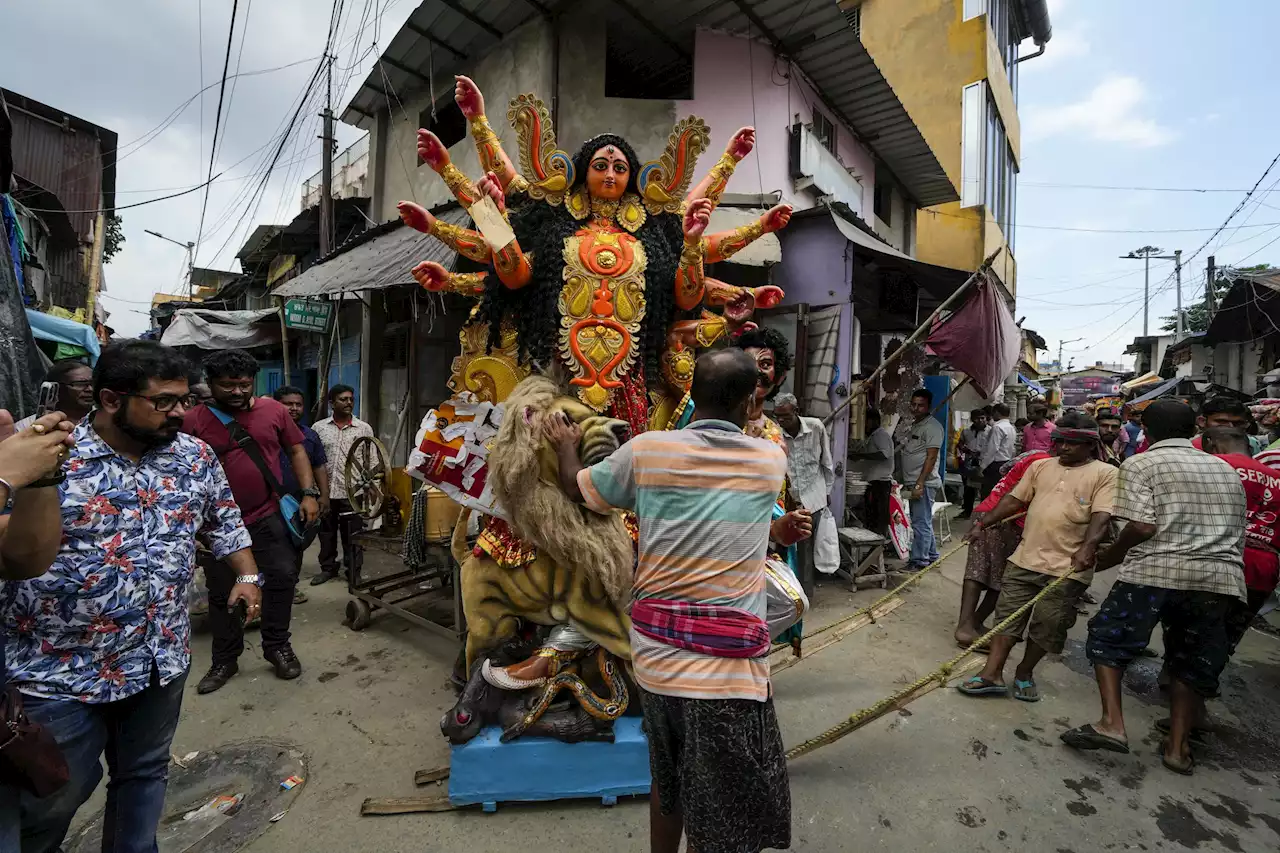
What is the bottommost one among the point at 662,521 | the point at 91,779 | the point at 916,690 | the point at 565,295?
the point at 916,690

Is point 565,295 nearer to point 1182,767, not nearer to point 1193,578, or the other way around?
point 1193,578

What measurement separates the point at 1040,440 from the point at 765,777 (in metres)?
7.78

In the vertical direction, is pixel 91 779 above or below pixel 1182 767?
above

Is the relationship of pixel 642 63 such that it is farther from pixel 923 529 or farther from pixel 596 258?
pixel 923 529

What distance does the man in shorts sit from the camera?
309 cm

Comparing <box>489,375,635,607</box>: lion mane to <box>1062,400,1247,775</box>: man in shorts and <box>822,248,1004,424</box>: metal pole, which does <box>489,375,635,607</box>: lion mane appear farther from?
<box>822,248,1004,424</box>: metal pole

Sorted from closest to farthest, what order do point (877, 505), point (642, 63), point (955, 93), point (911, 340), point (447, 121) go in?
point (911, 340), point (877, 505), point (642, 63), point (447, 121), point (955, 93)

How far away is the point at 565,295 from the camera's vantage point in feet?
10.0

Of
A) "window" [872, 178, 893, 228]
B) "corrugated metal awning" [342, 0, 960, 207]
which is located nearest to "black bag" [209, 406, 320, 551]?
"corrugated metal awning" [342, 0, 960, 207]

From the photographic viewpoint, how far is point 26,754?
4.93 ft

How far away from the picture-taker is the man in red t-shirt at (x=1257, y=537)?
11.6 feet

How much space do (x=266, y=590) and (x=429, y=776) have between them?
1.92 metres

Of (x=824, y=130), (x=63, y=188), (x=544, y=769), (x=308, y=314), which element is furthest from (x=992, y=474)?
(x=63, y=188)

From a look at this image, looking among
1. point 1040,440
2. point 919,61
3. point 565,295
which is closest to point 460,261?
point 565,295
